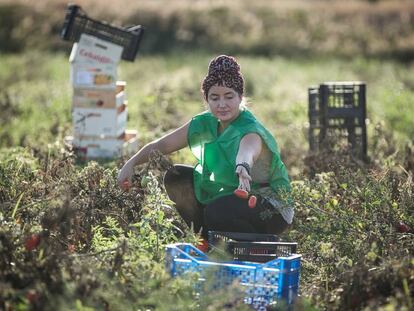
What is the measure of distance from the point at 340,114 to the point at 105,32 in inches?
94.1

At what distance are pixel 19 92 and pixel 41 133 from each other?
4.41 m

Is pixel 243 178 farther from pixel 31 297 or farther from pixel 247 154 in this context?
pixel 31 297

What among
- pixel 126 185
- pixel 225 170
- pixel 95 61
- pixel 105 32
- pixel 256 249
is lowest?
pixel 256 249

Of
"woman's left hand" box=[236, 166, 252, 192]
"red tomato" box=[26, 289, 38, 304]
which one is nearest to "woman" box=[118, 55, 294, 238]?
"woman's left hand" box=[236, 166, 252, 192]

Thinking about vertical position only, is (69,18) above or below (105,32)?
above

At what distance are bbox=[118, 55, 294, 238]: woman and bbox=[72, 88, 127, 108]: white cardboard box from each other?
3127 millimetres

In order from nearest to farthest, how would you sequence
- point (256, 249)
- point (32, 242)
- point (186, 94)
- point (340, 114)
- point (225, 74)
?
1. point (32, 242)
2. point (256, 249)
3. point (225, 74)
4. point (340, 114)
5. point (186, 94)

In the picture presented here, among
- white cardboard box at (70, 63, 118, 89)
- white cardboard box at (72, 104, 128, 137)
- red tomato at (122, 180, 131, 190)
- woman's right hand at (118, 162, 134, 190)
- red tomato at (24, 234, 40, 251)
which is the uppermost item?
white cardboard box at (70, 63, 118, 89)

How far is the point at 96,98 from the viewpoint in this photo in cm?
920

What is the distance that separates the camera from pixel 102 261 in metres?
4.76

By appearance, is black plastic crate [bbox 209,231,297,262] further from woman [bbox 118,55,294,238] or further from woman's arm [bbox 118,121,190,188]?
woman's arm [bbox 118,121,190,188]

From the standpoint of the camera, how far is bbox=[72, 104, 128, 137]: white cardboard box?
30.0ft

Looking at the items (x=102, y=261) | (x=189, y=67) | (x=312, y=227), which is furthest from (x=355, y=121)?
(x=189, y=67)

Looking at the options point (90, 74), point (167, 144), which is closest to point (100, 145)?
point (90, 74)
